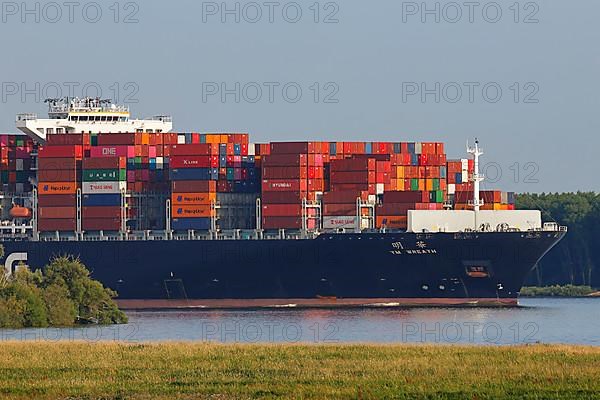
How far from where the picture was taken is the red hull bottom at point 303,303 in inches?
3273

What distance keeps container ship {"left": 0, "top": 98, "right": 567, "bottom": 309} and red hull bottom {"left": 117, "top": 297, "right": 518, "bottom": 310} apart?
0.27ft

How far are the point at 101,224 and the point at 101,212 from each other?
2.31ft

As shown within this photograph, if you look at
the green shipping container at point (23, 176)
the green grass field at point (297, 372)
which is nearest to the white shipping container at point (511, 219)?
the green shipping container at point (23, 176)

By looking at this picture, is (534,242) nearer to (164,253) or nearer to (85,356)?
(164,253)

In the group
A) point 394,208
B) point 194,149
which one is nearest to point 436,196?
point 394,208

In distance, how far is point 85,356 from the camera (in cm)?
3866

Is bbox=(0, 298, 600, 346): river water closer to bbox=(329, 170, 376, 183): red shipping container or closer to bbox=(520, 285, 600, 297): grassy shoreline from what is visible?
bbox=(329, 170, 376, 183): red shipping container

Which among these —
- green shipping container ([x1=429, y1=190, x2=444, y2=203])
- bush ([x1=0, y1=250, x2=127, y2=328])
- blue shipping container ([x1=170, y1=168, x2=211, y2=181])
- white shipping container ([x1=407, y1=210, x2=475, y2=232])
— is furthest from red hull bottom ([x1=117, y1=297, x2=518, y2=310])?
bush ([x1=0, y1=250, x2=127, y2=328])

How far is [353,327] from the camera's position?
6550cm

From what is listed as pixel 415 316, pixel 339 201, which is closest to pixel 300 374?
pixel 415 316

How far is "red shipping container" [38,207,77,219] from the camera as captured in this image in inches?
3445

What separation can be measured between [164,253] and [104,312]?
62.2 feet

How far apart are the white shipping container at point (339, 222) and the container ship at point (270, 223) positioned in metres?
0.08

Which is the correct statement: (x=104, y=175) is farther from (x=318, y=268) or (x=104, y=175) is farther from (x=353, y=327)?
(x=353, y=327)
